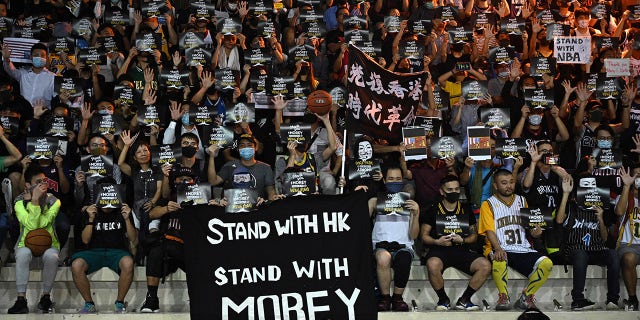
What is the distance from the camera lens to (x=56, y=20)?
17281 mm

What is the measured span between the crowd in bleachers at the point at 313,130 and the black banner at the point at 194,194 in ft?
0.08

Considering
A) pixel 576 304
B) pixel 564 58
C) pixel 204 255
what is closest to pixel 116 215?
pixel 204 255

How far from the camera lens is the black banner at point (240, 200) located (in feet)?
37.0

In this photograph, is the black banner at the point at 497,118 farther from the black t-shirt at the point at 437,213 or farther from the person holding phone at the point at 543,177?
the black t-shirt at the point at 437,213

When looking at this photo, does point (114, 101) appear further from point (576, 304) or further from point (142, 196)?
point (576, 304)

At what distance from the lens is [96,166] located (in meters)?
12.9

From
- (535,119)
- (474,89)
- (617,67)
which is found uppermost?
(617,67)

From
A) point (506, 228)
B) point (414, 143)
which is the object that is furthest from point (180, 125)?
point (506, 228)

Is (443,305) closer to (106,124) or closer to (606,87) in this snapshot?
(606,87)

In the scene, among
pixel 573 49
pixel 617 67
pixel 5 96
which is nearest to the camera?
pixel 5 96

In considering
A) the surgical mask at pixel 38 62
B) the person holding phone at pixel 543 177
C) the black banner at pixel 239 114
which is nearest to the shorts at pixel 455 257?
the person holding phone at pixel 543 177

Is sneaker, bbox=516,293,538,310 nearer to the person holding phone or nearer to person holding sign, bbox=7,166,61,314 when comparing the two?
the person holding phone

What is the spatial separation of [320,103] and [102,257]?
127 inches

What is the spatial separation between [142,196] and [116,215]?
1.63 ft
